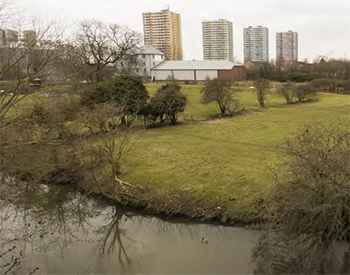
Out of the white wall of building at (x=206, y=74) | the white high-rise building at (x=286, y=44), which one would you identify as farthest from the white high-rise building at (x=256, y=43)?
the white wall of building at (x=206, y=74)

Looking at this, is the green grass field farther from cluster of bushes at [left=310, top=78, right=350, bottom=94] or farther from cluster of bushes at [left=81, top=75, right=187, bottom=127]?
cluster of bushes at [left=310, top=78, right=350, bottom=94]

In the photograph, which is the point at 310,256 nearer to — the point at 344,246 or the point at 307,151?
the point at 344,246

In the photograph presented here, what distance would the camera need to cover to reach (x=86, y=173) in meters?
14.3

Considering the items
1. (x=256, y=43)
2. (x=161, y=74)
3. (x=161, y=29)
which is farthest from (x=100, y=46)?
(x=256, y=43)

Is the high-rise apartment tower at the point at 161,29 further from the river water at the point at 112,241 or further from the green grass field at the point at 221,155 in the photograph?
the river water at the point at 112,241

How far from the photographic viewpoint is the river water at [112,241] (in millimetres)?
8992

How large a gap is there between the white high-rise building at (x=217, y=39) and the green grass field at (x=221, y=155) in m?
69.6

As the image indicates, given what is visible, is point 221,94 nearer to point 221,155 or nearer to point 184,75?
point 221,155

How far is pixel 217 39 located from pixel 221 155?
84541 mm

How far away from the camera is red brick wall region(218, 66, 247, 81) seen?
164 ft

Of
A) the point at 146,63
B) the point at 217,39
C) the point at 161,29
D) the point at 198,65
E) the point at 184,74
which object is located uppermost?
the point at 161,29

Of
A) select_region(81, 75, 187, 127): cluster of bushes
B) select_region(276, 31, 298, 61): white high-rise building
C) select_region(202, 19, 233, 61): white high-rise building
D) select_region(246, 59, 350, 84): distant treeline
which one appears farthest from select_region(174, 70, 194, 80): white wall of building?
select_region(276, 31, 298, 61): white high-rise building

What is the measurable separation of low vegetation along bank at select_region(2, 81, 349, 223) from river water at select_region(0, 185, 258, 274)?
2.49 feet

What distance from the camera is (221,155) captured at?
16.0 meters
